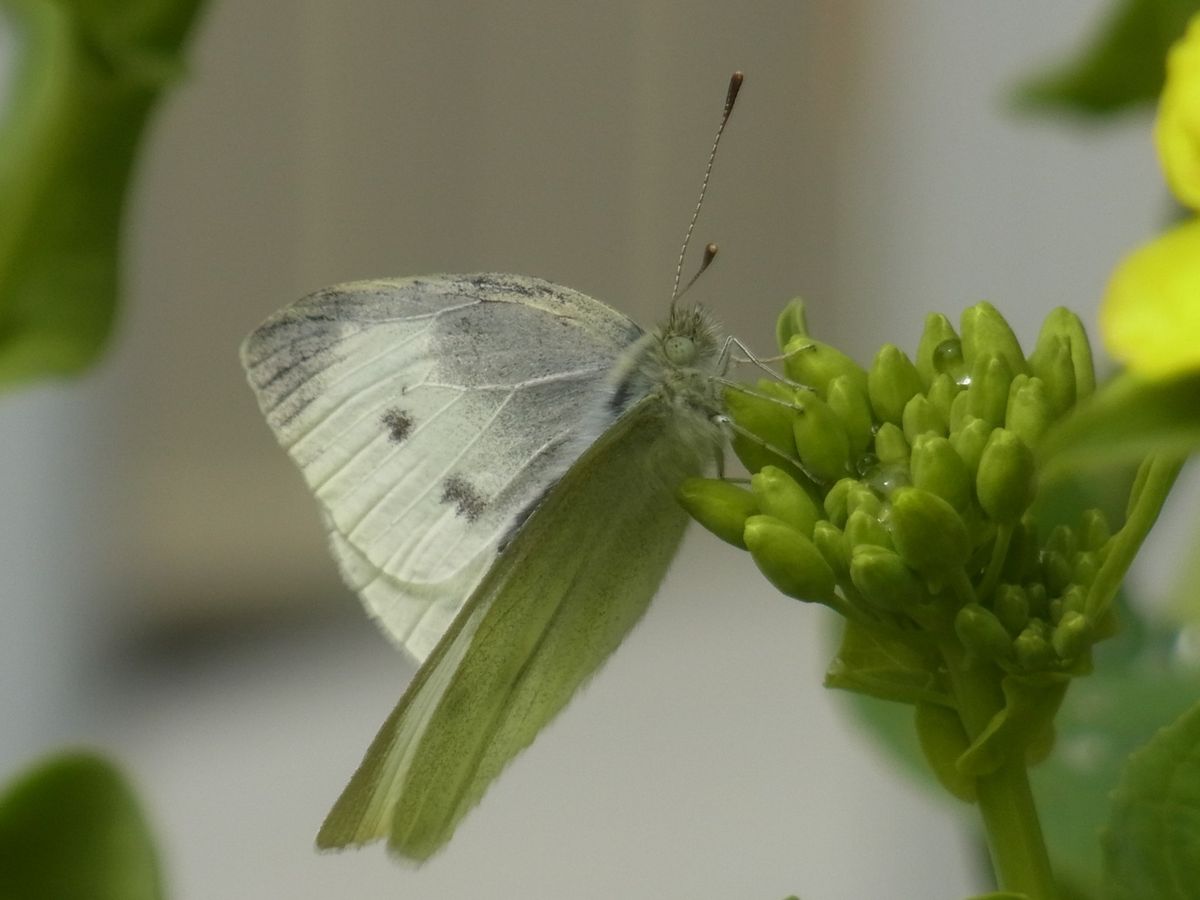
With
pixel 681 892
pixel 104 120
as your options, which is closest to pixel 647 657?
pixel 681 892

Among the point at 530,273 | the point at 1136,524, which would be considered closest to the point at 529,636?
the point at 1136,524

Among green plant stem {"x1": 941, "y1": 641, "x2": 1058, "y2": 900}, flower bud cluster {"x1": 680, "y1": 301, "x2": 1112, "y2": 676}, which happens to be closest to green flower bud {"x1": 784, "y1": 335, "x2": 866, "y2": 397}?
flower bud cluster {"x1": 680, "y1": 301, "x2": 1112, "y2": 676}

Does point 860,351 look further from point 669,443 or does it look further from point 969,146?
point 669,443

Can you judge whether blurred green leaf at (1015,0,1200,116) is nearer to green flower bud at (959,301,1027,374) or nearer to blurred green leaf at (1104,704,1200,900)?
green flower bud at (959,301,1027,374)

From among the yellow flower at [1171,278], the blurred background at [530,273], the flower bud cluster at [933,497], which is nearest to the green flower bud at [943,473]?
the flower bud cluster at [933,497]

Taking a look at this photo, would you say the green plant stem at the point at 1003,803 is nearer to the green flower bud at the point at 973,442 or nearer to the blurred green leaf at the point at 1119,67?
the green flower bud at the point at 973,442

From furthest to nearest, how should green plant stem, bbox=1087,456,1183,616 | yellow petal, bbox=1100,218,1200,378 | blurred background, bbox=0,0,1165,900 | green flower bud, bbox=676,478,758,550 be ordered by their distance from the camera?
blurred background, bbox=0,0,1165,900, green flower bud, bbox=676,478,758,550, green plant stem, bbox=1087,456,1183,616, yellow petal, bbox=1100,218,1200,378
